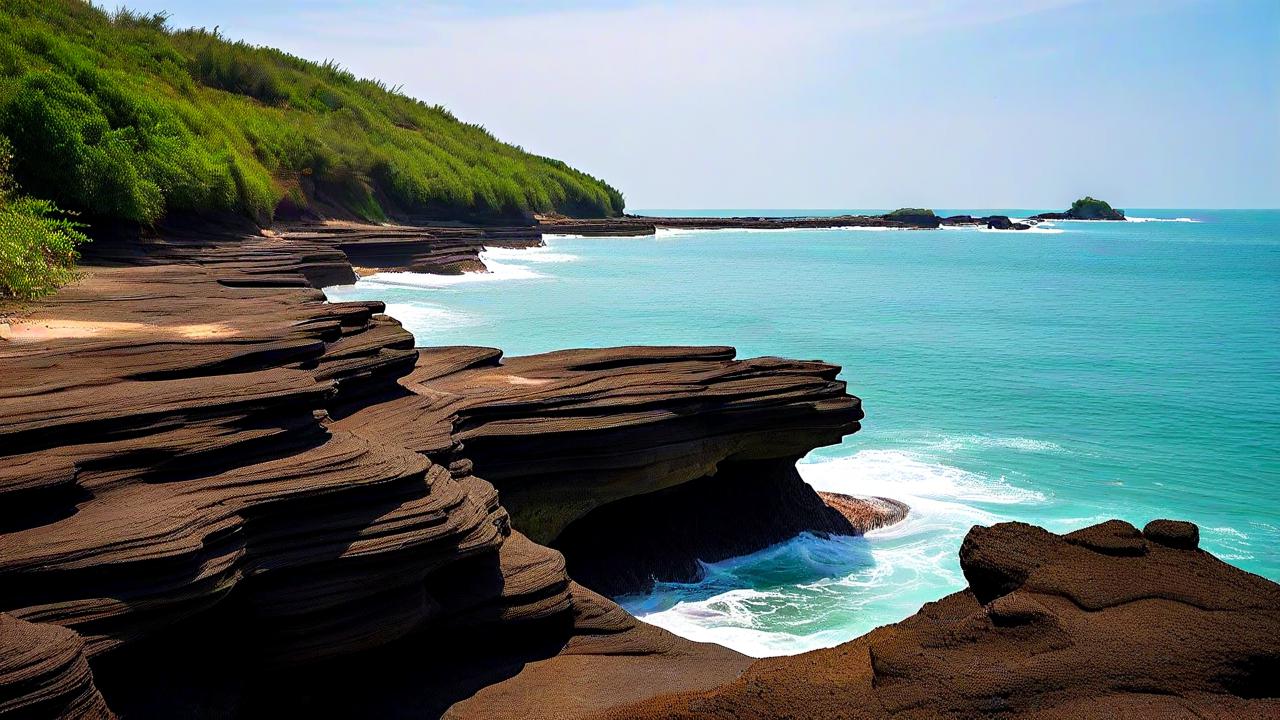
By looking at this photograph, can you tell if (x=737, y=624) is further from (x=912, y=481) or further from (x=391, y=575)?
(x=912, y=481)

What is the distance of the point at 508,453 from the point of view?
11156mm

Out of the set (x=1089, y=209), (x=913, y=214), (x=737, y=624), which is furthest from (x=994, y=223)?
(x=737, y=624)

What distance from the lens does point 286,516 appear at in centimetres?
707

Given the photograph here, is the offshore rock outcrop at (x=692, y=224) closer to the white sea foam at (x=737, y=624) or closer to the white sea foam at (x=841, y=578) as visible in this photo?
the white sea foam at (x=841, y=578)

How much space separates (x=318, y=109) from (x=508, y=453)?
198ft

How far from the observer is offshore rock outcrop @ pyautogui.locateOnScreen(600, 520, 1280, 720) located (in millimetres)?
5367

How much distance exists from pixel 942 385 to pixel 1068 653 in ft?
69.7

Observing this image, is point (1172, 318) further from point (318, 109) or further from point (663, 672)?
point (318, 109)

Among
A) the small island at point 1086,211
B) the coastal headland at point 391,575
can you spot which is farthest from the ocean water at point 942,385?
the small island at point 1086,211

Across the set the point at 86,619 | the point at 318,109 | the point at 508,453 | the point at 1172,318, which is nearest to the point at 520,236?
the point at 318,109

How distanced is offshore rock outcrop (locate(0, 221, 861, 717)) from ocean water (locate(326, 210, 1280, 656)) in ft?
8.93

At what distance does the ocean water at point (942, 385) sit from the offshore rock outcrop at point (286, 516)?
272 cm

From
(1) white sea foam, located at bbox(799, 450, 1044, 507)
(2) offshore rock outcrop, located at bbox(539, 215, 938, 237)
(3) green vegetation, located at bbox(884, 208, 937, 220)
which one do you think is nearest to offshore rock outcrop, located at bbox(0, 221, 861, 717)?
(1) white sea foam, located at bbox(799, 450, 1044, 507)

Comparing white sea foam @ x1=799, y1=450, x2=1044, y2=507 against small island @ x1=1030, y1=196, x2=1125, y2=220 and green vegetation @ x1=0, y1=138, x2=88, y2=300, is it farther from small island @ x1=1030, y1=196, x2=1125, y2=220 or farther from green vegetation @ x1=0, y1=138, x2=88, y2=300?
small island @ x1=1030, y1=196, x2=1125, y2=220
